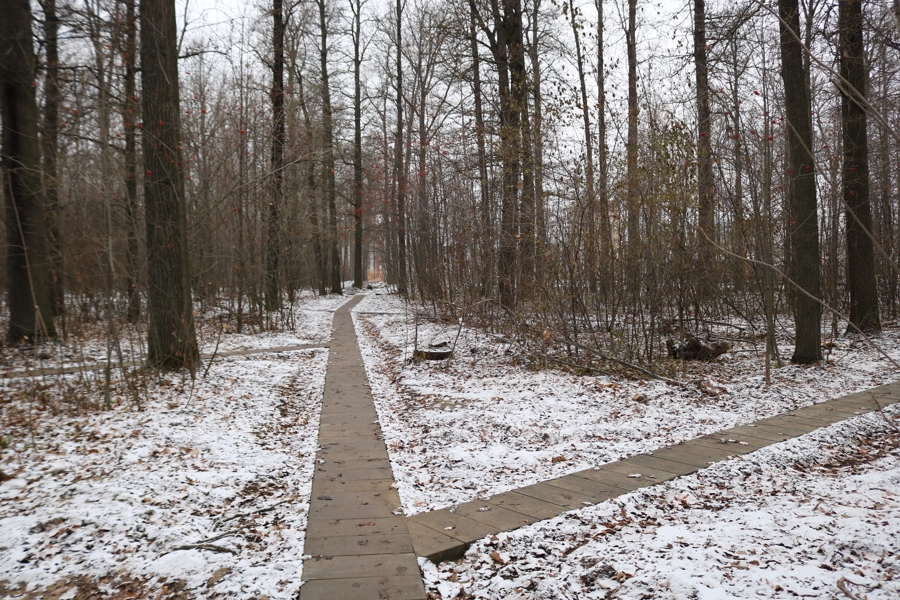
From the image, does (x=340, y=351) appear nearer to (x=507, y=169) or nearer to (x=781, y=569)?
(x=507, y=169)

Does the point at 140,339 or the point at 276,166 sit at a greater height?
the point at 276,166

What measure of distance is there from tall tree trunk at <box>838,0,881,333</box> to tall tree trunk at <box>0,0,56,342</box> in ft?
Result: 41.9

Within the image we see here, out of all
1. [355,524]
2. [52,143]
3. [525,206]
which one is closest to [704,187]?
[525,206]

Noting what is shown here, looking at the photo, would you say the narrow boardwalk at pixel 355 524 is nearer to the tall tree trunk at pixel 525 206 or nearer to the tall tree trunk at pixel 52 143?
the tall tree trunk at pixel 525 206

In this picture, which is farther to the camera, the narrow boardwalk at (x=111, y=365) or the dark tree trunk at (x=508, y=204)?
the dark tree trunk at (x=508, y=204)

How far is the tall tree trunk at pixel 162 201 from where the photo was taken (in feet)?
23.7

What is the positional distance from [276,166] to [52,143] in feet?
16.2

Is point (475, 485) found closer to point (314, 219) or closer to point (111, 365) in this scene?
point (111, 365)

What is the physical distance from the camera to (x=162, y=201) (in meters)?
7.28

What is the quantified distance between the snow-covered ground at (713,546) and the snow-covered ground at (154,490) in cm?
117

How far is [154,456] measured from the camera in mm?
4539

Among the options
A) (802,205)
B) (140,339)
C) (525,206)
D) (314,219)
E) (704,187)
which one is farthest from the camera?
(314,219)

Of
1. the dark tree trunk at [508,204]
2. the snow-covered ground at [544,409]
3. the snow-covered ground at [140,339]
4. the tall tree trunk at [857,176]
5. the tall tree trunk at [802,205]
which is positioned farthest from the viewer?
the dark tree trunk at [508,204]

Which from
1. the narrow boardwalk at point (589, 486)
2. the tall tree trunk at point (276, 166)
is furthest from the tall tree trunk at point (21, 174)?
the narrow boardwalk at point (589, 486)
